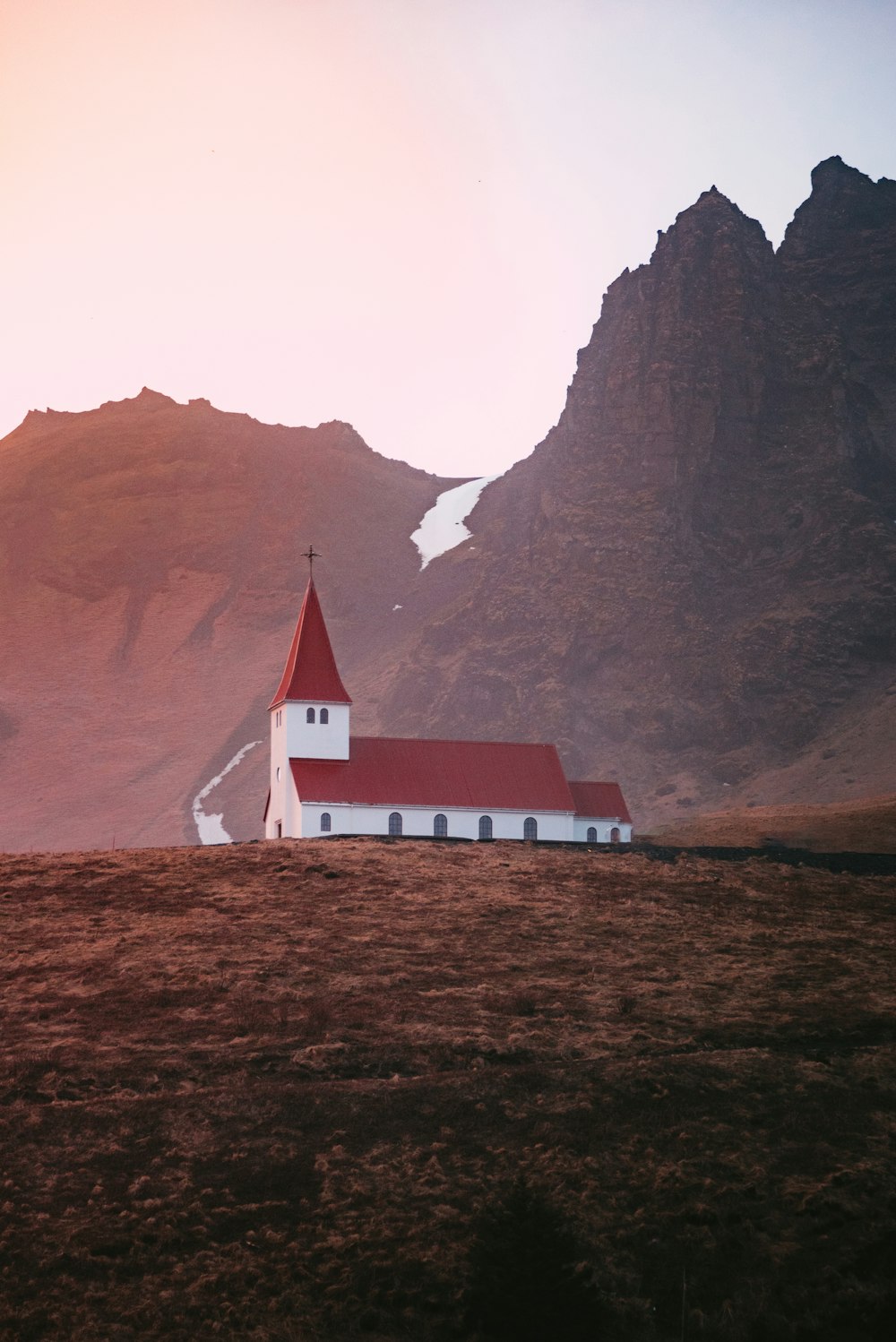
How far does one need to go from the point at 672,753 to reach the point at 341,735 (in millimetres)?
78827

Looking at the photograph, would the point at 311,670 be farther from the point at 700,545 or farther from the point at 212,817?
the point at 700,545

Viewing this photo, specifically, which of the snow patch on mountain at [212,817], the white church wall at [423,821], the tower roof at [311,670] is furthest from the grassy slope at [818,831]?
the snow patch on mountain at [212,817]

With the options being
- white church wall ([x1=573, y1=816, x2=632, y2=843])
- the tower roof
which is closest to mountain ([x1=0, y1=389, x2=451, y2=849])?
the tower roof

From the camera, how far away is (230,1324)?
53.9 feet

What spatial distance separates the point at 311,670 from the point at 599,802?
14817mm

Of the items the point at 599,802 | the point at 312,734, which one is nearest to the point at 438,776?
the point at 312,734

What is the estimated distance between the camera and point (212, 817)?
12850 cm

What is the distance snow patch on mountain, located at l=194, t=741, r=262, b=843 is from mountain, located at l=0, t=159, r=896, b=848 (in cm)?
115

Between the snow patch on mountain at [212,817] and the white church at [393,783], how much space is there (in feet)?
191

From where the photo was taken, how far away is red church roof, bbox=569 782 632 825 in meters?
63.9

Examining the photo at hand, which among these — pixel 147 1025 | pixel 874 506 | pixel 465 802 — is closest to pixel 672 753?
pixel 874 506

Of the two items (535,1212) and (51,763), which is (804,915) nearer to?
(535,1212)

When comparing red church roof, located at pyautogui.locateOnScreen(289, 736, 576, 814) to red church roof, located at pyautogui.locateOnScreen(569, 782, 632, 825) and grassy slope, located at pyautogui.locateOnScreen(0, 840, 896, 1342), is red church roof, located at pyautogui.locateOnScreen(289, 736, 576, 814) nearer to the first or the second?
red church roof, located at pyautogui.locateOnScreen(569, 782, 632, 825)

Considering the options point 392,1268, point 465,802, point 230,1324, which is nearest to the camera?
point 230,1324
